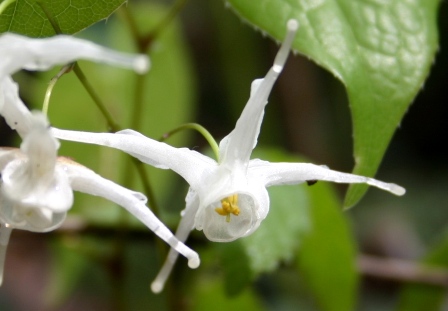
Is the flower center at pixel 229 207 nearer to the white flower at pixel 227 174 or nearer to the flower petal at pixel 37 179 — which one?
the white flower at pixel 227 174

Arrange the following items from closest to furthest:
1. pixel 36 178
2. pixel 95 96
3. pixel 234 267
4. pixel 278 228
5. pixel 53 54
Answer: pixel 53 54 → pixel 36 178 → pixel 95 96 → pixel 234 267 → pixel 278 228

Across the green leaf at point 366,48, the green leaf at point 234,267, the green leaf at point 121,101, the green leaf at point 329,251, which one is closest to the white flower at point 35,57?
the green leaf at point 366,48

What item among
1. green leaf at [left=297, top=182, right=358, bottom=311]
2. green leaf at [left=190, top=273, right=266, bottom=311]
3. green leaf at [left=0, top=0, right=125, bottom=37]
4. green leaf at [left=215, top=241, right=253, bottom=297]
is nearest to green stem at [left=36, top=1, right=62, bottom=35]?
green leaf at [left=0, top=0, right=125, bottom=37]

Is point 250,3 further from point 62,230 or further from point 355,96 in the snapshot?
point 62,230

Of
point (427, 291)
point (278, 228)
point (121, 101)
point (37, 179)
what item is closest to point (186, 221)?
point (37, 179)

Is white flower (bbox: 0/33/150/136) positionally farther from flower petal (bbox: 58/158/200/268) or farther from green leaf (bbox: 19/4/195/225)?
green leaf (bbox: 19/4/195/225)

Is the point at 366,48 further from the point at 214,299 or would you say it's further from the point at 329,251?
the point at 214,299

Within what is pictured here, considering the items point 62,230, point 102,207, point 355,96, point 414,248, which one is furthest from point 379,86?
point 414,248
